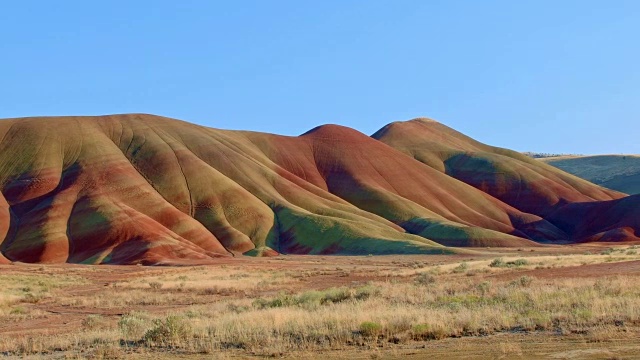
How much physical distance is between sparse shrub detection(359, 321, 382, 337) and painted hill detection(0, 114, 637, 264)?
63.6m

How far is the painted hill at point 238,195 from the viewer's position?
94125 mm

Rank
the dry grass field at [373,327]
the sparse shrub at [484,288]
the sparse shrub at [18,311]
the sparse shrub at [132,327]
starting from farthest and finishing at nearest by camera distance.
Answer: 1. the sparse shrub at [18,311]
2. the sparse shrub at [484,288]
3. the sparse shrub at [132,327]
4. the dry grass field at [373,327]

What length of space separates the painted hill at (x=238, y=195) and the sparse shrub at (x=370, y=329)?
63.6 metres

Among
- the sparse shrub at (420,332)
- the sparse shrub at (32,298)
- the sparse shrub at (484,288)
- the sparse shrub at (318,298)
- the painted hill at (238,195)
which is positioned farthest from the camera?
the painted hill at (238,195)

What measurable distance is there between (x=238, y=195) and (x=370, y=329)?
9494cm

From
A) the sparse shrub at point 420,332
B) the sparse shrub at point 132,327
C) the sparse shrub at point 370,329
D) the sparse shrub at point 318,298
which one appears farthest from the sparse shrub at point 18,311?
the sparse shrub at point 420,332

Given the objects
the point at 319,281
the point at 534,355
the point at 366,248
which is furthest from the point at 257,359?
the point at 366,248

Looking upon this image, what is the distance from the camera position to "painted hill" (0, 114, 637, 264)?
94125 mm

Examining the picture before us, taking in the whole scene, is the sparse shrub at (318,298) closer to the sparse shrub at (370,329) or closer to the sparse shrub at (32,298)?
the sparse shrub at (370,329)

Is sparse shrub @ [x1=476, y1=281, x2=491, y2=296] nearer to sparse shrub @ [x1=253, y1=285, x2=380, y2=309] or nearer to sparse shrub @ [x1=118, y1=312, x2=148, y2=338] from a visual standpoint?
sparse shrub @ [x1=253, y1=285, x2=380, y2=309]

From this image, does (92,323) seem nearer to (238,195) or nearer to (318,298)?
(318,298)

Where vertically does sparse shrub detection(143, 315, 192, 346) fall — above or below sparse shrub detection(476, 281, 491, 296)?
below

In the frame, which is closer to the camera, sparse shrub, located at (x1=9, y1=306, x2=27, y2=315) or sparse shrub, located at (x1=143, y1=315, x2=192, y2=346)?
sparse shrub, located at (x1=143, y1=315, x2=192, y2=346)

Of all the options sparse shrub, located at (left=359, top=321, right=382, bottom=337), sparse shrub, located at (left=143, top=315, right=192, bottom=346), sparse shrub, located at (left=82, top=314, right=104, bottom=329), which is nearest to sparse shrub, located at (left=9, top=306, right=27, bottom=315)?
sparse shrub, located at (left=82, top=314, right=104, bottom=329)
